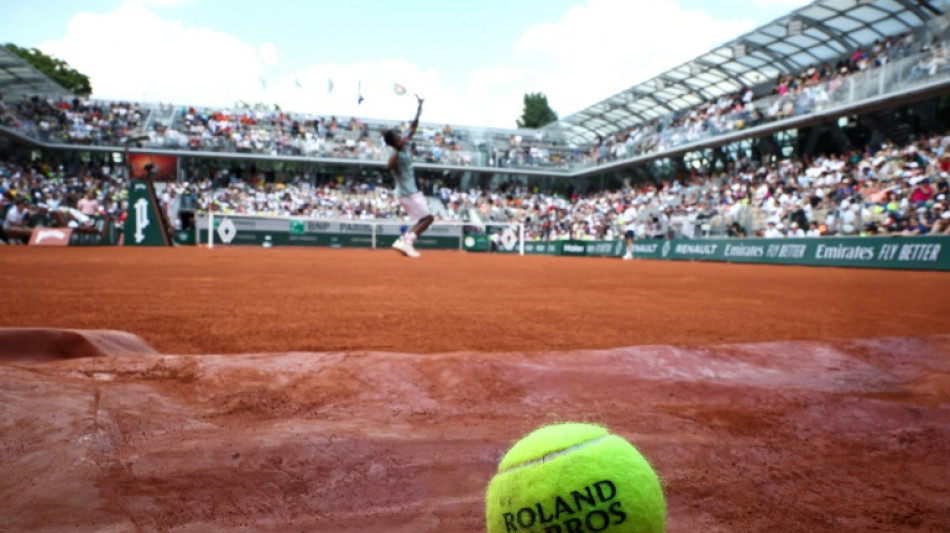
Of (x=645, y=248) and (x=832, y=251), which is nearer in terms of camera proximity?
(x=832, y=251)

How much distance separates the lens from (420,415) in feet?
7.97

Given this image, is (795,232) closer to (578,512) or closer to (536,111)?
(578,512)

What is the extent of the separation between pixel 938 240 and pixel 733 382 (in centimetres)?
1523

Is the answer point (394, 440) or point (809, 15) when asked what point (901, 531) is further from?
point (809, 15)

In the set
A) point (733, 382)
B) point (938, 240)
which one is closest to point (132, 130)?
point (938, 240)

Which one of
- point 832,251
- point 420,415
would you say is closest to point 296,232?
point 832,251

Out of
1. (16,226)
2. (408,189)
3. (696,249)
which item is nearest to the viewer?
(408,189)

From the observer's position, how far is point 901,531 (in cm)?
155

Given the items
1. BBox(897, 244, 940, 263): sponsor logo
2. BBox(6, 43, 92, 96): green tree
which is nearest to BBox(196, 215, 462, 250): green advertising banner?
BBox(897, 244, 940, 263): sponsor logo

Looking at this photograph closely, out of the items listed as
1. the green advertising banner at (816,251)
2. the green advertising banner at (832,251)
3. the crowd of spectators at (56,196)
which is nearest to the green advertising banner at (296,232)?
the crowd of spectators at (56,196)

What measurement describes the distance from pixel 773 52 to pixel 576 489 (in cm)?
2991

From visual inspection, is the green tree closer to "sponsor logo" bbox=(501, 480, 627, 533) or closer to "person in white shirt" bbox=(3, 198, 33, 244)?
"person in white shirt" bbox=(3, 198, 33, 244)

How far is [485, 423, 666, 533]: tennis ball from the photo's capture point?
1.29m

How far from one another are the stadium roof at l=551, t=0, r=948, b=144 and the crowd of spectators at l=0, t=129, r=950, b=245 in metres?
4.18
